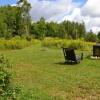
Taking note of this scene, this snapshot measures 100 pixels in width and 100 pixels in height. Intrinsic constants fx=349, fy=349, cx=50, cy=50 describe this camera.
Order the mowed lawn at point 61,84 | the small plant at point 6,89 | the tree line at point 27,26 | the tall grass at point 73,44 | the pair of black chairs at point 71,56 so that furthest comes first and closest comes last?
the tree line at point 27,26
the tall grass at point 73,44
the pair of black chairs at point 71,56
the mowed lawn at point 61,84
the small plant at point 6,89

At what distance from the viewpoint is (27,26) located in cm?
6538

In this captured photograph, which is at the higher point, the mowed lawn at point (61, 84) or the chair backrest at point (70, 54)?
the chair backrest at point (70, 54)

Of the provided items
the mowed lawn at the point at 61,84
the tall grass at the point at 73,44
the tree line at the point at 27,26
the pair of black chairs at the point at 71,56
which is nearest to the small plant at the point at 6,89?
the mowed lawn at the point at 61,84

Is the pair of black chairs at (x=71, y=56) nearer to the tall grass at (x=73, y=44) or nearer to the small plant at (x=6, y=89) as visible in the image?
the small plant at (x=6, y=89)

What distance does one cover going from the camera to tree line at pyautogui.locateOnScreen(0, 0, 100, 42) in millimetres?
62250

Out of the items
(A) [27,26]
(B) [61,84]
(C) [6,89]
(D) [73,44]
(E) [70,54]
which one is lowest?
(B) [61,84]

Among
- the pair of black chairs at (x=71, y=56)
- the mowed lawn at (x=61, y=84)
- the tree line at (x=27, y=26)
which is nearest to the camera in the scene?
the mowed lawn at (x=61, y=84)

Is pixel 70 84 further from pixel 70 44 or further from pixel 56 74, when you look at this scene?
pixel 70 44

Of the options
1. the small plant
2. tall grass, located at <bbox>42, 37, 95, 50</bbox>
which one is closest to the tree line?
tall grass, located at <bbox>42, 37, 95, 50</bbox>

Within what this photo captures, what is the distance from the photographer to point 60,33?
8031 centimetres

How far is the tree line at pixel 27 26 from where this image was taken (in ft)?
204

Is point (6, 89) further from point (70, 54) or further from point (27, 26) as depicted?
point (27, 26)

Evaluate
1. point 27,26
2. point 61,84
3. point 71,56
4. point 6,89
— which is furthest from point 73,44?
point 27,26

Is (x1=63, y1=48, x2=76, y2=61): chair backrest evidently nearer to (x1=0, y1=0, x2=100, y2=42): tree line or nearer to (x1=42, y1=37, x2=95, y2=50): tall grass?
(x1=42, y1=37, x2=95, y2=50): tall grass
